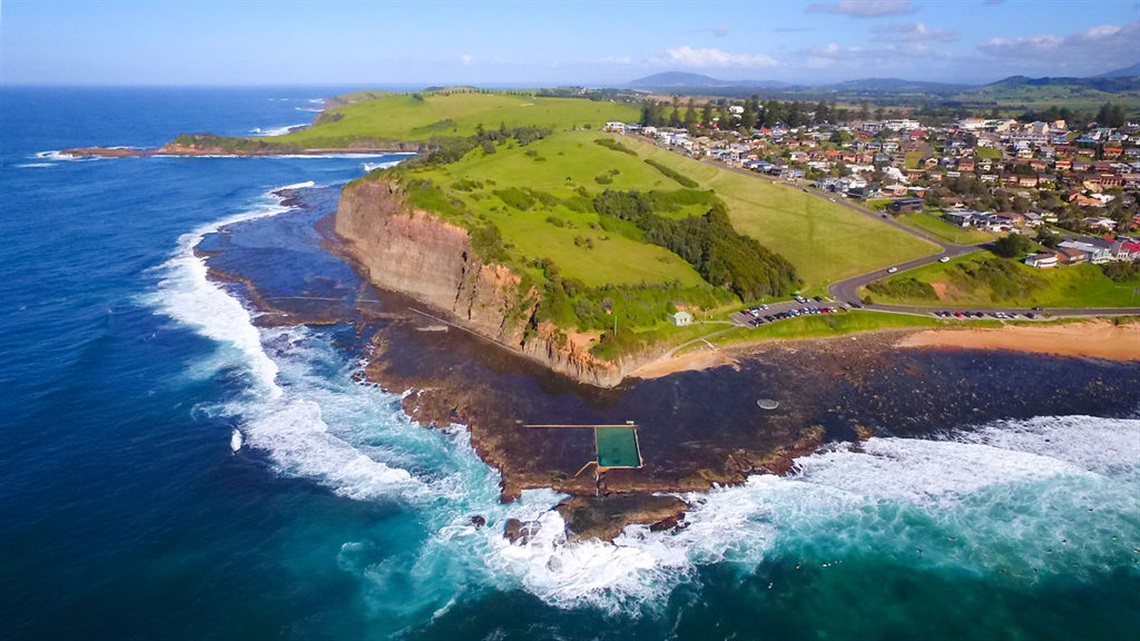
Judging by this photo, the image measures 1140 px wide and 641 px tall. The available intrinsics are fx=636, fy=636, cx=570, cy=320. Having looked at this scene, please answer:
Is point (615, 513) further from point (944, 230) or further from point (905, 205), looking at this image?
point (905, 205)

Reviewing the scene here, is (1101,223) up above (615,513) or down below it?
above

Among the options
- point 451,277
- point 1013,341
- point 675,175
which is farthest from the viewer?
point 675,175

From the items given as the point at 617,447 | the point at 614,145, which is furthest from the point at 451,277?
the point at 614,145

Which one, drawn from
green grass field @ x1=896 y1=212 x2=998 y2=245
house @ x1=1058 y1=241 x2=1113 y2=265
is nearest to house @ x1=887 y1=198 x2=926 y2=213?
green grass field @ x1=896 y1=212 x2=998 y2=245

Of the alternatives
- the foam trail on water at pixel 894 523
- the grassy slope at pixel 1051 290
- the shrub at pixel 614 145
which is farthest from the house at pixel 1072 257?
the shrub at pixel 614 145

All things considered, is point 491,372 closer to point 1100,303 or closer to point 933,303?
point 933,303

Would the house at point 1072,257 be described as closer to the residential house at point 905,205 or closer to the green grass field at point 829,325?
the residential house at point 905,205

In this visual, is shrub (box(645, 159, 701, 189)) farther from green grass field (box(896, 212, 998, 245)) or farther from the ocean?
the ocean
